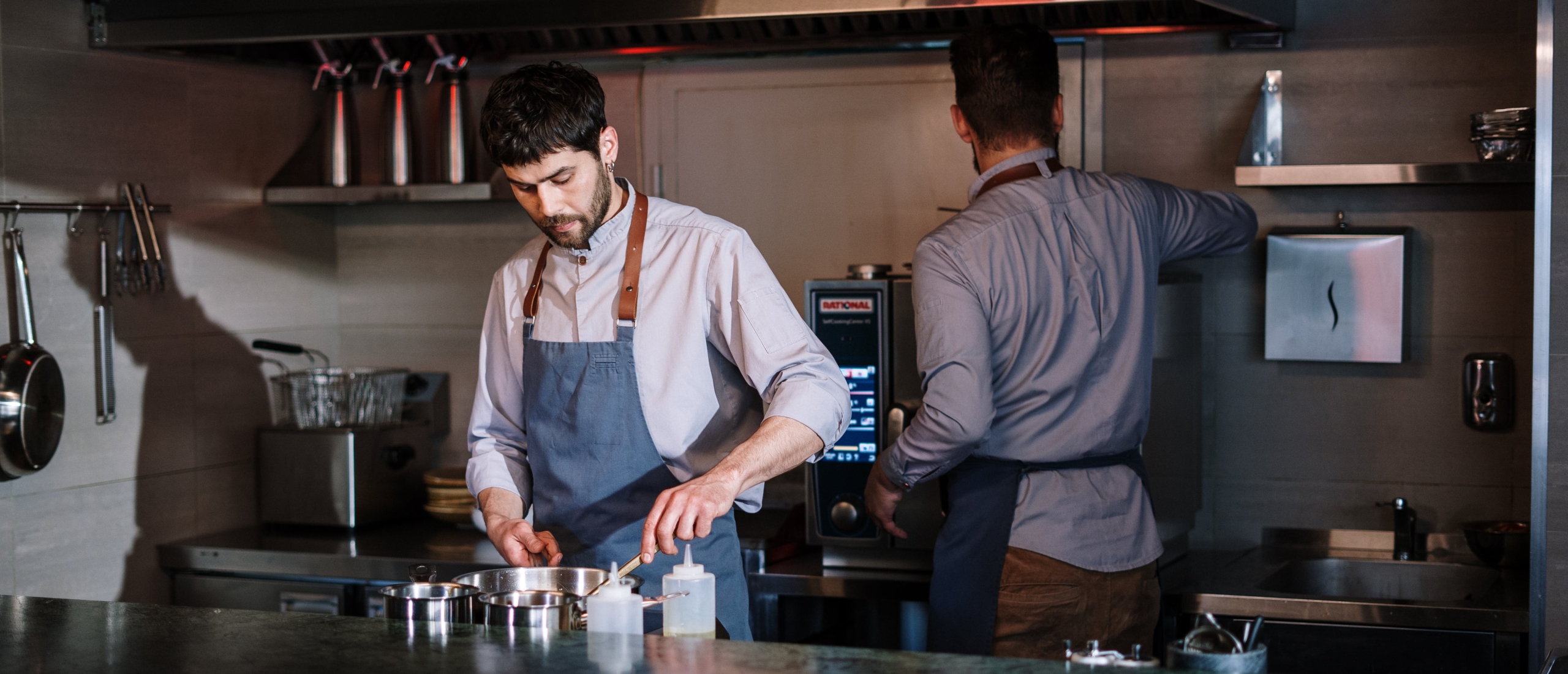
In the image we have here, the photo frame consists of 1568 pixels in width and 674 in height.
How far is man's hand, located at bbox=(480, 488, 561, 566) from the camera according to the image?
6.30ft

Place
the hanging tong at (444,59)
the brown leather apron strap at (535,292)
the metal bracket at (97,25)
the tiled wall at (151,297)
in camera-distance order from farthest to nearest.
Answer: the hanging tong at (444,59) → the metal bracket at (97,25) → the tiled wall at (151,297) → the brown leather apron strap at (535,292)

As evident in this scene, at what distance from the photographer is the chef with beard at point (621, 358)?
1890 mm

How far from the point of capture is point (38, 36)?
9.33 feet

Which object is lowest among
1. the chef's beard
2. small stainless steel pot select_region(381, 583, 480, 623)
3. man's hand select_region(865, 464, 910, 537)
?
man's hand select_region(865, 464, 910, 537)

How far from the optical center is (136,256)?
3045 mm

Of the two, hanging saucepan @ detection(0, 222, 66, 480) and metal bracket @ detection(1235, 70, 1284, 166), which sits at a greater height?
metal bracket @ detection(1235, 70, 1284, 166)

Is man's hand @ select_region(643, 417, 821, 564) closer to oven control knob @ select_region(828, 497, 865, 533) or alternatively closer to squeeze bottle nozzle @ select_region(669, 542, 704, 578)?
squeeze bottle nozzle @ select_region(669, 542, 704, 578)

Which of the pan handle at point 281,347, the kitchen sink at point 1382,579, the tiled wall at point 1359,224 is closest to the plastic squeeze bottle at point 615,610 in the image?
the kitchen sink at point 1382,579

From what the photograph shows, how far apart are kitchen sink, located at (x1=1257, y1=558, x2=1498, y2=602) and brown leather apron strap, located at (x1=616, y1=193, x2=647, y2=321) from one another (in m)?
1.33

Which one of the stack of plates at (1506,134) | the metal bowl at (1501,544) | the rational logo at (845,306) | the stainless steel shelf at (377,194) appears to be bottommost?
the metal bowl at (1501,544)

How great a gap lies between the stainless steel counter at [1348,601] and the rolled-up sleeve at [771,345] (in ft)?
3.02

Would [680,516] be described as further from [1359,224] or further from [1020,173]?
[1359,224]

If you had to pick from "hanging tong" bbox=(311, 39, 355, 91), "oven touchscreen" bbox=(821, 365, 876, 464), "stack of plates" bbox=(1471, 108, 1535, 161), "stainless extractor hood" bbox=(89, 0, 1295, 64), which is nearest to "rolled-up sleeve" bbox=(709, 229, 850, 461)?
"oven touchscreen" bbox=(821, 365, 876, 464)

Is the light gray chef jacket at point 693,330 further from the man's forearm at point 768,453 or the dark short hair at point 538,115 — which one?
the dark short hair at point 538,115
